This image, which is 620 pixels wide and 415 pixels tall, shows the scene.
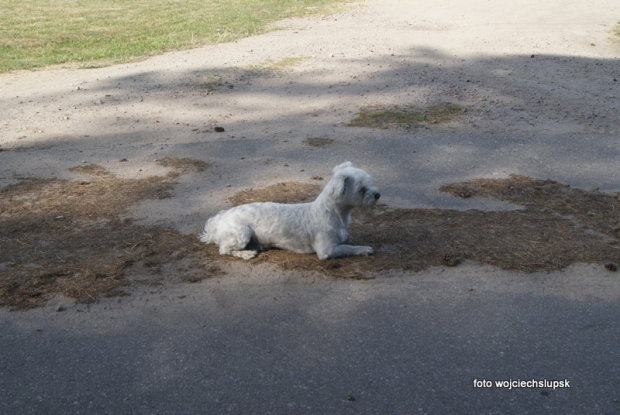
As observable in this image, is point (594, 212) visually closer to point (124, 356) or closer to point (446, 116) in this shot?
point (446, 116)

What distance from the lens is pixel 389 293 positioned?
5293 mm

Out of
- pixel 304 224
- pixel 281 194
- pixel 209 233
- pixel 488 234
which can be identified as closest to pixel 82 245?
pixel 209 233

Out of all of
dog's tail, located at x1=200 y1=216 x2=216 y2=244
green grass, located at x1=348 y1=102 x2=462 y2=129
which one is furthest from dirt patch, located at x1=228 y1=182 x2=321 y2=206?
green grass, located at x1=348 y1=102 x2=462 y2=129

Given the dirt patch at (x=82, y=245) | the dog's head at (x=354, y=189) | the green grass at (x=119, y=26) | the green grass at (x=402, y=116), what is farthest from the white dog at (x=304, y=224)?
the green grass at (x=119, y=26)

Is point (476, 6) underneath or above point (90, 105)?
above

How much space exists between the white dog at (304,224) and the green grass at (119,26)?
11.7m

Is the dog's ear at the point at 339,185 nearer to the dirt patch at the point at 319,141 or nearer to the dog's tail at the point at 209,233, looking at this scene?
the dog's tail at the point at 209,233

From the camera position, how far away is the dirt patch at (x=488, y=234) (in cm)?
580

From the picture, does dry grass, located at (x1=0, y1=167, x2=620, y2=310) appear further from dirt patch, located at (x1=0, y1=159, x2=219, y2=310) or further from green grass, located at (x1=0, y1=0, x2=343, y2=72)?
green grass, located at (x1=0, y1=0, x2=343, y2=72)

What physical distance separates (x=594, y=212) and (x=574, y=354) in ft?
10.2

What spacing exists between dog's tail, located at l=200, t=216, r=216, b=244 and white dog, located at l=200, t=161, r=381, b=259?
1.0 inches

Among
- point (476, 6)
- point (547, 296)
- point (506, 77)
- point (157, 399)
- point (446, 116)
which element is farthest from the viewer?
point (476, 6)

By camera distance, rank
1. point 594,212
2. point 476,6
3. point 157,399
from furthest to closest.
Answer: point 476,6
point 594,212
point 157,399

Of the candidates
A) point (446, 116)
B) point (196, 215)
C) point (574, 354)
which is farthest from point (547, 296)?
point (446, 116)
